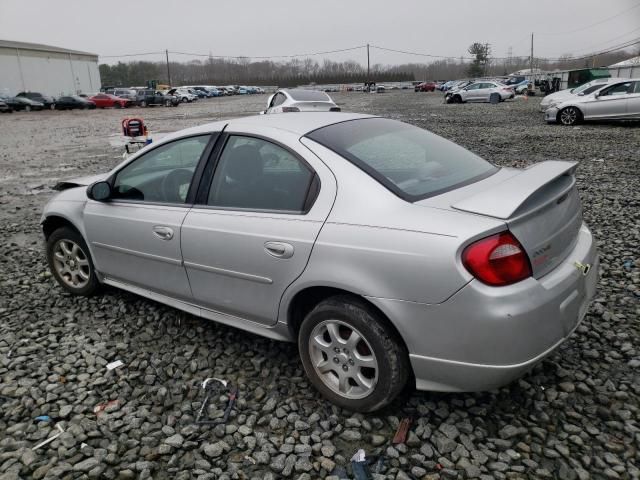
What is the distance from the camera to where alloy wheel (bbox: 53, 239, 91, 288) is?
4.34m

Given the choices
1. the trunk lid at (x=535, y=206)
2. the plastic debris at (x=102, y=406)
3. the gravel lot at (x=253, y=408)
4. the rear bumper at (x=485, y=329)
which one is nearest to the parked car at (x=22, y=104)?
the gravel lot at (x=253, y=408)

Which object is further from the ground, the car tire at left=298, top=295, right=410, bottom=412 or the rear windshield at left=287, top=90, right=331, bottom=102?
the rear windshield at left=287, top=90, right=331, bottom=102

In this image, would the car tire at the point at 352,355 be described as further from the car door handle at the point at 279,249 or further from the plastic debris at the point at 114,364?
the plastic debris at the point at 114,364

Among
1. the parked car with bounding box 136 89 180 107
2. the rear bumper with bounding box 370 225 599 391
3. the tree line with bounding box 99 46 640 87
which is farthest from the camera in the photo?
the tree line with bounding box 99 46 640 87

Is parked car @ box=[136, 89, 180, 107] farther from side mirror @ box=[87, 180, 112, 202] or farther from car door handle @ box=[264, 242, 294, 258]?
car door handle @ box=[264, 242, 294, 258]

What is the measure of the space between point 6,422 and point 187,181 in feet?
5.88

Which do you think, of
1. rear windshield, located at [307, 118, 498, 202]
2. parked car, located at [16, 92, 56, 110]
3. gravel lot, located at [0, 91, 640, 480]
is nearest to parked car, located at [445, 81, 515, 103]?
gravel lot, located at [0, 91, 640, 480]

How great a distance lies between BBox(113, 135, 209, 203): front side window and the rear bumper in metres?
1.72

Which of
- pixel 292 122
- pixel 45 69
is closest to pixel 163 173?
pixel 292 122

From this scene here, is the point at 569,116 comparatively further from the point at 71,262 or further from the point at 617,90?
the point at 71,262

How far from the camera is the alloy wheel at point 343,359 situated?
266 cm

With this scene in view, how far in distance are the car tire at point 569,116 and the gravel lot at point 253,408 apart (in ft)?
45.2

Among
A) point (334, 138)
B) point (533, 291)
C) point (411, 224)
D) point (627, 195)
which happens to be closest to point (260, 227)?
point (334, 138)

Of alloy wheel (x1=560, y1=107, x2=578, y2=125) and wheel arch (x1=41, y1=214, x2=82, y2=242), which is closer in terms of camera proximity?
wheel arch (x1=41, y1=214, x2=82, y2=242)
